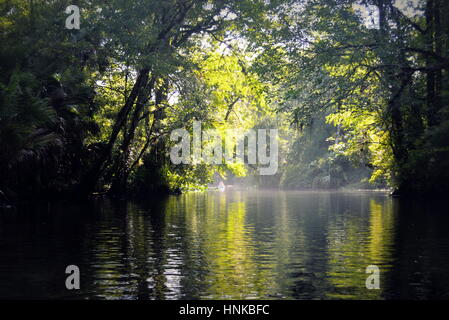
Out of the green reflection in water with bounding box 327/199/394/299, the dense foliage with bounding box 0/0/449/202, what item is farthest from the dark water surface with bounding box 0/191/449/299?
the dense foliage with bounding box 0/0/449/202

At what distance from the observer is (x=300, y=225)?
19.7 meters

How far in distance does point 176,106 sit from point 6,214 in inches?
694

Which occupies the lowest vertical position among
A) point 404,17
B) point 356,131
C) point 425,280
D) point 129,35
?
point 425,280

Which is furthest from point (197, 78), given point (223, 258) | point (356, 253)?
point (223, 258)

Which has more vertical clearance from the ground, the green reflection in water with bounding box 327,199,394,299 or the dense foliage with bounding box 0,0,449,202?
the dense foliage with bounding box 0,0,449,202

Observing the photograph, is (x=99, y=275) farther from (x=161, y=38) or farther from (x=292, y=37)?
(x=292, y=37)

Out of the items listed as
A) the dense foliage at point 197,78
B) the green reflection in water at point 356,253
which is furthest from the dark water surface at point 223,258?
the dense foliage at point 197,78

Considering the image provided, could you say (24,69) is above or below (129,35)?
below

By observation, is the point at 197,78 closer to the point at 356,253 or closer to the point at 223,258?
the point at 356,253

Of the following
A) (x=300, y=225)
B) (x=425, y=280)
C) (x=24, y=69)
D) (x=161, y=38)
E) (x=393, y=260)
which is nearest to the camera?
(x=425, y=280)

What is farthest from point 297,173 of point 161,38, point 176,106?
point 161,38

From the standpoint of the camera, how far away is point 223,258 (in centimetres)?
1224

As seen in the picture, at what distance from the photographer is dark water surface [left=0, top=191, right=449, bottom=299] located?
29.7ft

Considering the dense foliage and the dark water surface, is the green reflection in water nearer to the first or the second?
the dark water surface
